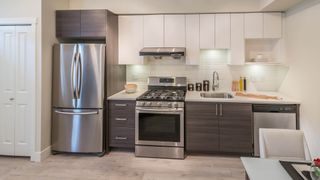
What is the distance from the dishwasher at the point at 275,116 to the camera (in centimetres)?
367

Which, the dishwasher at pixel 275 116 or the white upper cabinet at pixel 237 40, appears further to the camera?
the white upper cabinet at pixel 237 40

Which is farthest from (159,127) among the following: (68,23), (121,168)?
(68,23)

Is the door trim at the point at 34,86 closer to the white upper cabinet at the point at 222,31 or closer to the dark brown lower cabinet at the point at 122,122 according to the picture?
the dark brown lower cabinet at the point at 122,122

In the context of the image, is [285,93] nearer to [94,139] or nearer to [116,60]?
[116,60]

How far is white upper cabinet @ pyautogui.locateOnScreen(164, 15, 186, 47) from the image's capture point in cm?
443

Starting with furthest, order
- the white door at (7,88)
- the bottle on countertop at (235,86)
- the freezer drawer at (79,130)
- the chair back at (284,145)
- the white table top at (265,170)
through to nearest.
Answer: the bottle on countertop at (235,86)
the freezer drawer at (79,130)
the white door at (7,88)
the chair back at (284,145)
the white table top at (265,170)

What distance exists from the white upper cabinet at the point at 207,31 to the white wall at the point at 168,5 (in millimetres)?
144

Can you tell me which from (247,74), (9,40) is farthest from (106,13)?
(247,74)

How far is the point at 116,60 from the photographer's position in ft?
14.5

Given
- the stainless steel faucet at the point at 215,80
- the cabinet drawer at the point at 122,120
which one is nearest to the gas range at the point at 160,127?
the cabinet drawer at the point at 122,120

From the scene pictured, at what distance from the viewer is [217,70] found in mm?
4660

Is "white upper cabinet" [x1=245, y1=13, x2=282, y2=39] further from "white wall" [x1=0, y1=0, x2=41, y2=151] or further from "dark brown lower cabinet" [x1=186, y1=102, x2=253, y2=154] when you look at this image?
"white wall" [x1=0, y1=0, x2=41, y2=151]

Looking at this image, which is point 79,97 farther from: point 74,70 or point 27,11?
point 27,11

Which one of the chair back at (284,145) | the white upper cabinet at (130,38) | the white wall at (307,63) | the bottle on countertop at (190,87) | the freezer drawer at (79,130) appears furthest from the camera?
the bottle on countertop at (190,87)
